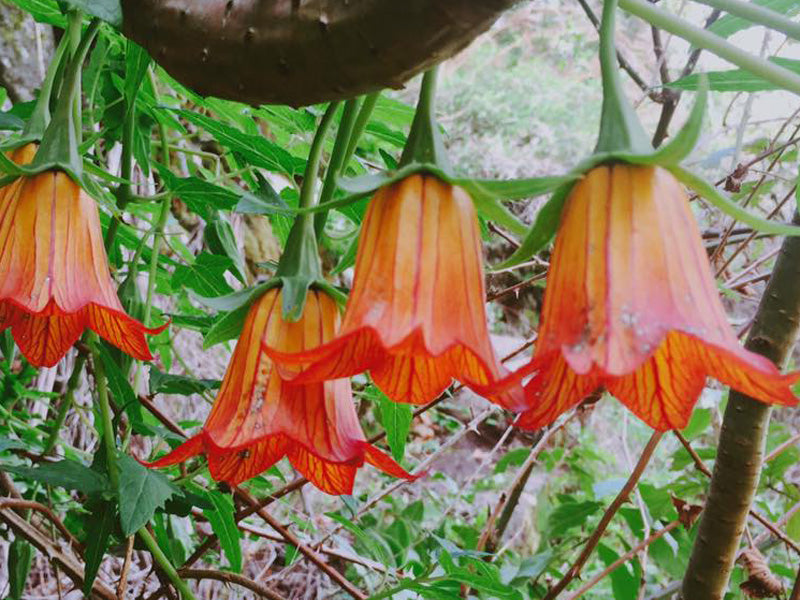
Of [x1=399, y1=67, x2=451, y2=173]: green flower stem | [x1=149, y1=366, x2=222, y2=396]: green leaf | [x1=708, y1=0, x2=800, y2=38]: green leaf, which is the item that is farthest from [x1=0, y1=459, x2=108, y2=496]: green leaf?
[x1=708, y1=0, x2=800, y2=38]: green leaf

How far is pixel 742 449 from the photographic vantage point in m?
0.73

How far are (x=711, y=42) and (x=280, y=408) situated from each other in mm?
348

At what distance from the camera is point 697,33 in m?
0.44

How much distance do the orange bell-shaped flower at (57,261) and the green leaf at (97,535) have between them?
0.69 feet

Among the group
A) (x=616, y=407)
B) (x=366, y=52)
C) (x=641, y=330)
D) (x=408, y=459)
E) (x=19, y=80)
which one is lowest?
(x=408, y=459)

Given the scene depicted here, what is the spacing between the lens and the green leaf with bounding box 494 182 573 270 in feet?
1.44

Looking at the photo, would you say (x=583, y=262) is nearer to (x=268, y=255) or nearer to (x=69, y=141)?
(x=69, y=141)

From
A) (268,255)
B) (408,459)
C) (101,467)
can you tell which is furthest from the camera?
(408,459)

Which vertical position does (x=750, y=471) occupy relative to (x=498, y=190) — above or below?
below

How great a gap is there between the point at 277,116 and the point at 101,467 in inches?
16.2

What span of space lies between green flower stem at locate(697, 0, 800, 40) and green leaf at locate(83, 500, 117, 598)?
0.66 meters

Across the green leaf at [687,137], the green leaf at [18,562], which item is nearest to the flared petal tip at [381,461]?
the green leaf at [687,137]

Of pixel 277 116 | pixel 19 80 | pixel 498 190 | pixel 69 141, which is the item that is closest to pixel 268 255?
pixel 19 80

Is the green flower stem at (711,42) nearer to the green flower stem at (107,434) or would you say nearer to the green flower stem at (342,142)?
the green flower stem at (342,142)
